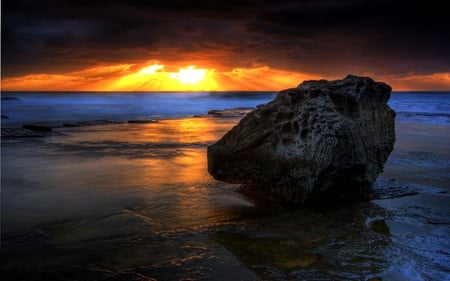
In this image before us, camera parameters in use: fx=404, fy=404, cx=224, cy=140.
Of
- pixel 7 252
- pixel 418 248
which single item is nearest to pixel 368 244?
pixel 418 248

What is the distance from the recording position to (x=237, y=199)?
6.57 meters

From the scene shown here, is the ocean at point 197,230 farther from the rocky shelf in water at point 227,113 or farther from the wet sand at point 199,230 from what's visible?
the rocky shelf in water at point 227,113

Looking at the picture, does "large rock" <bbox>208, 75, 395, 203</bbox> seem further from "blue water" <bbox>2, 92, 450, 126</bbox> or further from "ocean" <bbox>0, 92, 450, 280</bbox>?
"blue water" <bbox>2, 92, 450, 126</bbox>

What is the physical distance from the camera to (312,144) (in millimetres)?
5992

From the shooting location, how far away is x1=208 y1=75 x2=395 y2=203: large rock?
6.00 metres

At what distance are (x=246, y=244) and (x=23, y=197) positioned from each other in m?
3.97

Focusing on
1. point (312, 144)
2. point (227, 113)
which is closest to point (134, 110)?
point (227, 113)

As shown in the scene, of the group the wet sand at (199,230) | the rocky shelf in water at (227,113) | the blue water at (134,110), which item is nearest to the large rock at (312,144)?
the wet sand at (199,230)

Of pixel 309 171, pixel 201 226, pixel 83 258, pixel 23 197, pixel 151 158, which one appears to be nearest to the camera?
pixel 83 258

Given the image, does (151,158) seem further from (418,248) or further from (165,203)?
(418,248)

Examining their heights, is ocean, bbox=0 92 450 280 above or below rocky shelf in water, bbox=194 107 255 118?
below

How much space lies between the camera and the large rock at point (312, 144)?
236 inches

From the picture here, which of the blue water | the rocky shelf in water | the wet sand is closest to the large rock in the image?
the wet sand

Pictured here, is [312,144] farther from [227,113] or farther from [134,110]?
[134,110]
